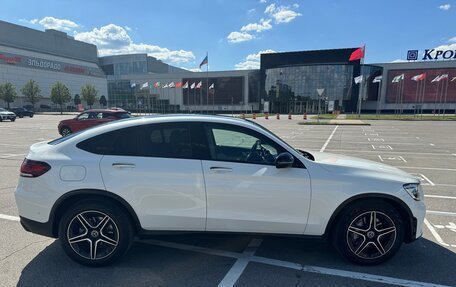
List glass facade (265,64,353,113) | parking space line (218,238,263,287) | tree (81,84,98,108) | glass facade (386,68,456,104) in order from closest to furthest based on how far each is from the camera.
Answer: parking space line (218,238,263,287) < glass facade (386,68,456,104) < glass facade (265,64,353,113) < tree (81,84,98,108)

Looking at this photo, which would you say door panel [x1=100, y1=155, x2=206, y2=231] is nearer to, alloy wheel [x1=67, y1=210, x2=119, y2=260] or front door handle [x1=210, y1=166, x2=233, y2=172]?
front door handle [x1=210, y1=166, x2=233, y2=172]

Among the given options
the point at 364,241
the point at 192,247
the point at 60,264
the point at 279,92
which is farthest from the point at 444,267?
the point at 279,92

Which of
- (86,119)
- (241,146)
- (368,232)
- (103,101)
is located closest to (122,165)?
(241,146)

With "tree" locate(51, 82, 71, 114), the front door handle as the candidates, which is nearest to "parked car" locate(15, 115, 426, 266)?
the front door handle

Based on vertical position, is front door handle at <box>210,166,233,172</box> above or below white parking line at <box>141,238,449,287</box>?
above

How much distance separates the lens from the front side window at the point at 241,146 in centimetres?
313

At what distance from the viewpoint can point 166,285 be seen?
2.82m

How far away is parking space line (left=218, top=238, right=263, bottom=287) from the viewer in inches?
112

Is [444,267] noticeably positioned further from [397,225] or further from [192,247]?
[192,247]

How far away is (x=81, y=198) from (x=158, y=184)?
0.88 m

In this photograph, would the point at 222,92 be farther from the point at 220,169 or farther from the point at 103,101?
the point at 220,169

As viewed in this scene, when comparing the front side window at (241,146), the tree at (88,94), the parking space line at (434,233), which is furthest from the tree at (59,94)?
the parking space line at (434,233)

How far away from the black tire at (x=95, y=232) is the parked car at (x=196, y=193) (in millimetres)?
11

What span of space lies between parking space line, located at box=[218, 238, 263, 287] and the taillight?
2236 mm
